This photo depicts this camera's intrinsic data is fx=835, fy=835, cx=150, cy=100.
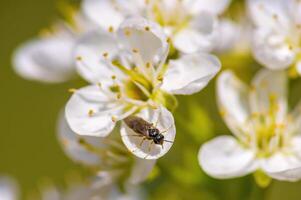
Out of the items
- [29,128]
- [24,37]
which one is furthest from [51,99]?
[24,37]

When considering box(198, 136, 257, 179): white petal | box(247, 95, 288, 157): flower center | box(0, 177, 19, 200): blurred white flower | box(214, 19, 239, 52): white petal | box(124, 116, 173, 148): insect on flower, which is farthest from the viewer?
box(0, 177, 19, 200): blurred white flower

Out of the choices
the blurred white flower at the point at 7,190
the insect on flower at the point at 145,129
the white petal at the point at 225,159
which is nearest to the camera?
the insect on flower at the point at 145,129

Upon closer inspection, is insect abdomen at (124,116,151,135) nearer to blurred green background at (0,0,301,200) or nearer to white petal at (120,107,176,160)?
white petal at (120,107,176,160)

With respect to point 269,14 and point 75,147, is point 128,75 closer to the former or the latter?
point 75,147

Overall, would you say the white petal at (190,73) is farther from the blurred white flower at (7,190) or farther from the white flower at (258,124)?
the blurred white flower at (7,190)

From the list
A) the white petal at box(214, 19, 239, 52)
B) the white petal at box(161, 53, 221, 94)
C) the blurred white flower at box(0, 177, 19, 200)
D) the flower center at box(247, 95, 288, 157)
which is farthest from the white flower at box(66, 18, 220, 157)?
the blurred white flower at box(0, 177, 19, 200)

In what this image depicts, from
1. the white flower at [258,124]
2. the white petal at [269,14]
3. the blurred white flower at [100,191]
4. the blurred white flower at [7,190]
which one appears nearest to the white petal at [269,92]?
the white flower at [258,124]
